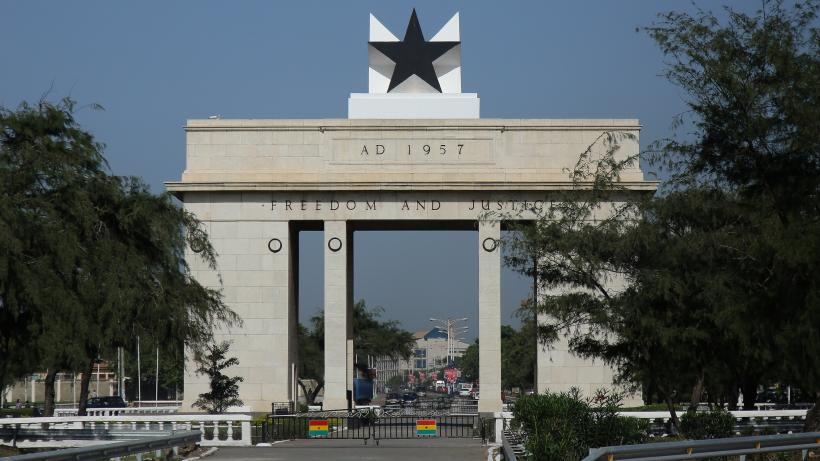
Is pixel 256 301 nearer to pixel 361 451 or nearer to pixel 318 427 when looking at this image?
pixel 318 427

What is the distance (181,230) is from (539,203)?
89.8ft

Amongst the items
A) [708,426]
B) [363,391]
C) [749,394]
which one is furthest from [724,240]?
[363,391]

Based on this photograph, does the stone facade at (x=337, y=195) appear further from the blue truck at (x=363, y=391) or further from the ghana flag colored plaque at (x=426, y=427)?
the blue truck at (x=363, y=391)

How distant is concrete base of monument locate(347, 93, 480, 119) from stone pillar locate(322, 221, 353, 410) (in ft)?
17.5

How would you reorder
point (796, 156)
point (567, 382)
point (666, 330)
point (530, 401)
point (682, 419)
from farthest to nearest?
point (567, 382)
point (682, 419)
point (666, 330)
point (530, 401)
point (796, 156)

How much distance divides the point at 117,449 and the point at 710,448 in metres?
10.1

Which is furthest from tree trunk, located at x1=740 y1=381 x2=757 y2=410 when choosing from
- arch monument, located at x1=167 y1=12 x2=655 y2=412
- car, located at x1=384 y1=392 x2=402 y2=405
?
car, located at x1=384 y1=392 x2=402 y2=405

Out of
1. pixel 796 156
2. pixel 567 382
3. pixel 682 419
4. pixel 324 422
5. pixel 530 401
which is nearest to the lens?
pixel 796 156

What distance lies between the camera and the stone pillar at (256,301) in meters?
59.3

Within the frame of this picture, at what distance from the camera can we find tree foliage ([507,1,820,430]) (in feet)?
83.1

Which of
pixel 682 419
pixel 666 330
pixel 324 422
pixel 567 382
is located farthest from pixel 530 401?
pixel 567 382

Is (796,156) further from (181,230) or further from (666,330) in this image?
(181,230)

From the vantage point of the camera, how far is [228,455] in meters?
31.3

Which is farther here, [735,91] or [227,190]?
[227,190]
